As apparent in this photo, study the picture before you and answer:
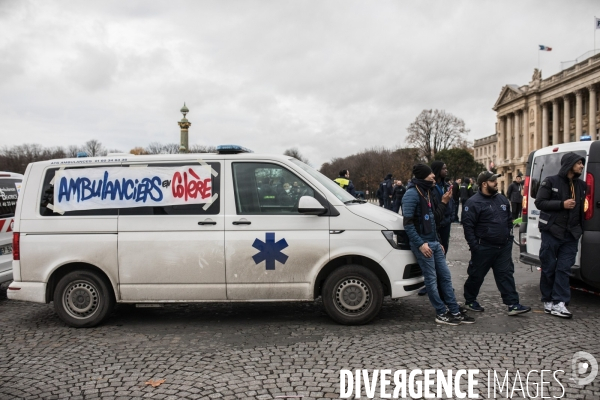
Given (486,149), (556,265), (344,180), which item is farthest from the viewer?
(486,149)

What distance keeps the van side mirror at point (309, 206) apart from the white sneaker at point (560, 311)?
319 cm

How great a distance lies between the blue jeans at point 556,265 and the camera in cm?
641

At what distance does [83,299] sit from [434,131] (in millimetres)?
82424

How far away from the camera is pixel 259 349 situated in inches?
206

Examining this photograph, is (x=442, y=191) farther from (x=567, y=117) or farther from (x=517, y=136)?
(x=517, y=136)

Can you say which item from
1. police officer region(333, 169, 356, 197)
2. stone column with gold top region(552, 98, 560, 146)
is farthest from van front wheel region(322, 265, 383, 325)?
stone column with gold top region(552, 98, 560, 146)

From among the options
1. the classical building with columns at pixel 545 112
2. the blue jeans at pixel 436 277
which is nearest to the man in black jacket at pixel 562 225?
the blue jeans at pixel 436 277

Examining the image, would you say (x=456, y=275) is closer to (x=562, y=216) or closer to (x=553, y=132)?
(x=562, y=216)

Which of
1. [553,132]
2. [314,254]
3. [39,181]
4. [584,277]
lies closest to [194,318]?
[314,254]

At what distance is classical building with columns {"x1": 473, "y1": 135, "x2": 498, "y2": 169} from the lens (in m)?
122

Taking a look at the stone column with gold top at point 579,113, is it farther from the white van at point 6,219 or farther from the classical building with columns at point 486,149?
the white van at point 6,219

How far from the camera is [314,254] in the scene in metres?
5.93

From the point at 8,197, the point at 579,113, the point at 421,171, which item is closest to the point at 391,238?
the point at 421,171

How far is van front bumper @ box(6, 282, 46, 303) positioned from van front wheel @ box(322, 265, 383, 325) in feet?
11.1
